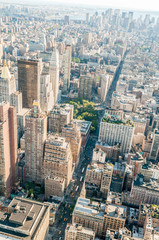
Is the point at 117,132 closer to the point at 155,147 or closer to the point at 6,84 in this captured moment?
the point at 155,147

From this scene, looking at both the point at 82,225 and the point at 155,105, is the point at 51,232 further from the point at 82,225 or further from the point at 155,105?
the point at 155,105

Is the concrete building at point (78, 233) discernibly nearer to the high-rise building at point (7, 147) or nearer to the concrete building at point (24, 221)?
the concrete building at point (24, 221)

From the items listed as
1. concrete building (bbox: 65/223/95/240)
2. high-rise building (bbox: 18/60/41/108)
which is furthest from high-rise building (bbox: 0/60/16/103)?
concrete building (bbox: 65/223/95/240)

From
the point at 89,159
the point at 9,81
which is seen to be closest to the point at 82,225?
the point at 89,159

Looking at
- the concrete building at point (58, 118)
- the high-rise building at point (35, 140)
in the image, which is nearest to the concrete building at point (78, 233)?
the high-rise building at point (35, 140)

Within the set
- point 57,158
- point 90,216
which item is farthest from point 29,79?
point 90,216

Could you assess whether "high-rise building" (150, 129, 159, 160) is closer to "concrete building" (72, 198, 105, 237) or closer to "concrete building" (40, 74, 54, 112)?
"concrete building" (72, 198, 105, 237)
